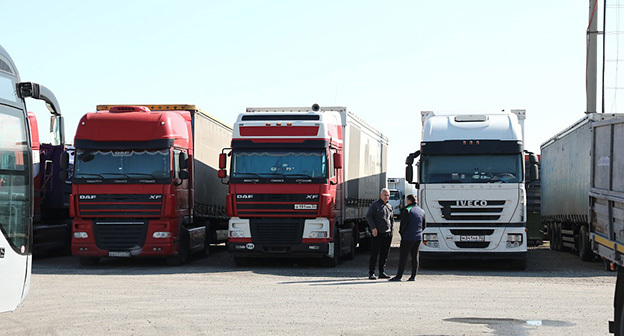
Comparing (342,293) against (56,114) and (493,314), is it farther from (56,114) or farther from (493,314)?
(56,114)

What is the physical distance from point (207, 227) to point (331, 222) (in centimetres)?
542

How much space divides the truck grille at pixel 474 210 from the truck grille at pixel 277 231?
3.25 meters

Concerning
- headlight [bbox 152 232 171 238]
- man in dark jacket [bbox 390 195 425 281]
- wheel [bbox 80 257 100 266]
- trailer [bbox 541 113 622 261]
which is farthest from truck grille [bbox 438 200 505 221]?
wheel [bbox 80 257 100 266]

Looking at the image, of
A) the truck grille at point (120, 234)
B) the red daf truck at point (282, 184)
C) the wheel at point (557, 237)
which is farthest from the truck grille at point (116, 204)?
the wheel at point (557, 237)

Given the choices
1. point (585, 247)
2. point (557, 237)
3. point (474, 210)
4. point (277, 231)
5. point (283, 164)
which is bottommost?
point (557, 237)

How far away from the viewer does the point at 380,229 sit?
65.8 ft

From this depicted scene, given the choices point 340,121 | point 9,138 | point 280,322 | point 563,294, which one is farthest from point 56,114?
point 340,121

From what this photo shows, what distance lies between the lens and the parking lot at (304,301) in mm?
12031

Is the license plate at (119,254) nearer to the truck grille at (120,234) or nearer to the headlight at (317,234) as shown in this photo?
the truck grille at (120,234)

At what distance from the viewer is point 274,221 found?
21719 mm

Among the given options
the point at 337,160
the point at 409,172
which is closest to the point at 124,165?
the point at 337,160

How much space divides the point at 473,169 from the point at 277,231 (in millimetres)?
4573

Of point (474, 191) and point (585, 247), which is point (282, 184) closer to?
point (474, 191)

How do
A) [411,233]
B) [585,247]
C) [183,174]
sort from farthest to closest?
[585,247]
[183,174]
[411,233]
